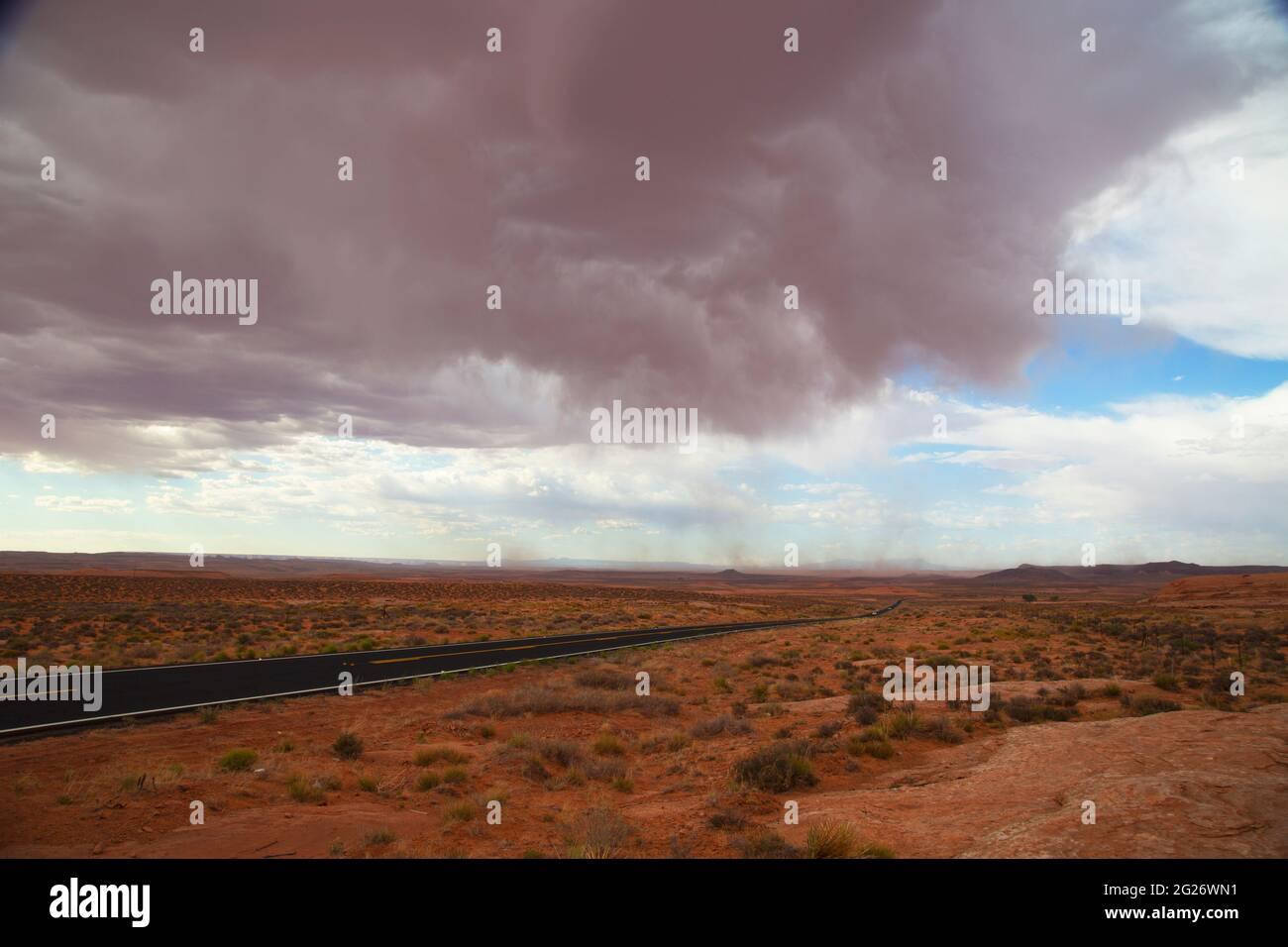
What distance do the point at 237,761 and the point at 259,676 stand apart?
1270 centimetres

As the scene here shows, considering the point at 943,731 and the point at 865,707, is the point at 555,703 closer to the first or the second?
the point at 865,707

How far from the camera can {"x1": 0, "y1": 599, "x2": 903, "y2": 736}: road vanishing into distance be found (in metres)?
16.0

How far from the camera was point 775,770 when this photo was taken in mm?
11539

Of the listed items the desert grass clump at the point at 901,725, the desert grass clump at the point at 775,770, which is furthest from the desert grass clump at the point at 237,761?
the desert grass clump at the point at 901,725

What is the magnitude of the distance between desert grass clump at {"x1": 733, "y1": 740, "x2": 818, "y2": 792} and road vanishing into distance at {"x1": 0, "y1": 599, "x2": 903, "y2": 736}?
14167 millimetres

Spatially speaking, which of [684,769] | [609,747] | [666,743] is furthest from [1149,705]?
[609,747]

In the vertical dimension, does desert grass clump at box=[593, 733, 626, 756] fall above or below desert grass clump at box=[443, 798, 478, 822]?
below

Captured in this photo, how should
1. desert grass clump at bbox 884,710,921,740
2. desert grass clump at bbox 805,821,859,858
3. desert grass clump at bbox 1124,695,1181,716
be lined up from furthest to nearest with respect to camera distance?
desert grass clump at bbox 1124,695,1181,716, desert grass clump at bbox 884,710,921,740, desert grass clump at bbox 805,821,859,858

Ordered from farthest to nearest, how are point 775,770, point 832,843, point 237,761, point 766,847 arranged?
point 237,761 → point 775,770 → point 766,847 → point 832,843

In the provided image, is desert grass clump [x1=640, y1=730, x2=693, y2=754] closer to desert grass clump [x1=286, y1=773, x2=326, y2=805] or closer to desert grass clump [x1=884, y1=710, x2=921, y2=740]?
desert grass clump [x1=884, y1=710, x2=921, y2=740]

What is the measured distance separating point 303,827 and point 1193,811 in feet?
36.6

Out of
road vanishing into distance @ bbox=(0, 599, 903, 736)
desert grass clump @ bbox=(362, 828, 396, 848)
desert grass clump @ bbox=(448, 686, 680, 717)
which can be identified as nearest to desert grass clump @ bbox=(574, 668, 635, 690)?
desert grass clump @ bbox=(448, 686, 680, 717)
